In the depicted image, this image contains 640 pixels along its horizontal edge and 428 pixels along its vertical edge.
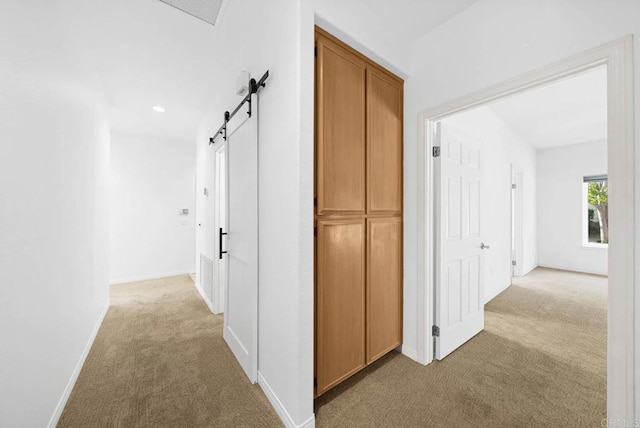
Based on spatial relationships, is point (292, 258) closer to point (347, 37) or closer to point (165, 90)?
point (347, 37)

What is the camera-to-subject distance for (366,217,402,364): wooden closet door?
1911 millimetres

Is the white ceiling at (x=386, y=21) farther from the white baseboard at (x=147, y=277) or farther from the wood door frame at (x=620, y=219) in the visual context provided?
the white baseboard at (x=147, y=277)

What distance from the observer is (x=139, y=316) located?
307 centimetres

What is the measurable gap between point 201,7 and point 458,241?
2.86 m

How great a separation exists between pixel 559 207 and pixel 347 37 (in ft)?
21.2

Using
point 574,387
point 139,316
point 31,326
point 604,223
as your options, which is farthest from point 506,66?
point 604,223

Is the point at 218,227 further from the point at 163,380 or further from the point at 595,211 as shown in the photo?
the point at 595,211

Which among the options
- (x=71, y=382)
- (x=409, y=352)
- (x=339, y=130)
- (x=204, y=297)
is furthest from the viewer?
(x=204, y=297)

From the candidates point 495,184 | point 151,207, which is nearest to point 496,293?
point 495,184

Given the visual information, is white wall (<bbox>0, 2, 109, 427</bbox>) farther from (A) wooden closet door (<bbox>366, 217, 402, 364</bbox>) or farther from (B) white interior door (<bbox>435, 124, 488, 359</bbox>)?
(B) white interior door (<bbox>435, 124, 488, 359</bbox>)

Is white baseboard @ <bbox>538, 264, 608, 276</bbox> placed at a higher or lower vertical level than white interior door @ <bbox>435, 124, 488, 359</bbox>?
A: lower

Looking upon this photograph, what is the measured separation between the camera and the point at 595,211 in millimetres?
5199

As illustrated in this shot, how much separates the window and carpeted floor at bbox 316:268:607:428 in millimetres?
3543

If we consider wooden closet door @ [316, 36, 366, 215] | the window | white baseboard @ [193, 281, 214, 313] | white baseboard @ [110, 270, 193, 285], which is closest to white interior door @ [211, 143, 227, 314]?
white baseboard @ [193, 281, 214, 313]
